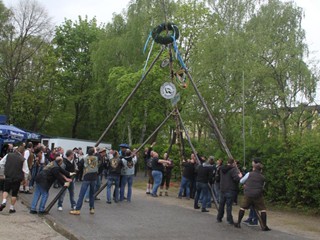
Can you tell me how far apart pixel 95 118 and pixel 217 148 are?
2283cm

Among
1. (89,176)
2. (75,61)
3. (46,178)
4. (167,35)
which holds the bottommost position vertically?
(46,178)

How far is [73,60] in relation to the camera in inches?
1668

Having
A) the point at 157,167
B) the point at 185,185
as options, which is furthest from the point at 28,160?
the point at 185,185

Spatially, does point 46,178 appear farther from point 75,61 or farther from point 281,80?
point 75,61

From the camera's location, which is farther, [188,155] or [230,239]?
[188,155]

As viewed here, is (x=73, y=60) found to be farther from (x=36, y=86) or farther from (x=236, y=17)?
(x=236, y=17)

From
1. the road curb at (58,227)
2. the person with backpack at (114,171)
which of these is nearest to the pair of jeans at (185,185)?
the person with backpack at (114,171)

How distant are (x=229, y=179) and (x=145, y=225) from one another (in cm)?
259

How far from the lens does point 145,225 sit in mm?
10273

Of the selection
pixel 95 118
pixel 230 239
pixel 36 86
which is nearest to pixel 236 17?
pixel 95 118

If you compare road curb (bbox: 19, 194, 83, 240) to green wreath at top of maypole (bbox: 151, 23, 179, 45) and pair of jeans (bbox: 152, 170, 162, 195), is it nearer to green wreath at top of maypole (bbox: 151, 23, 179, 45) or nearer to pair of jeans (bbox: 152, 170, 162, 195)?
pair of jeans (bbox: 152, 170, 162, 195)

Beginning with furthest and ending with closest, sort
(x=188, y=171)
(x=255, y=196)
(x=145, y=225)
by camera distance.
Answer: (x=188, y=171) < (x=255, y=196) < (x=145, y=225)

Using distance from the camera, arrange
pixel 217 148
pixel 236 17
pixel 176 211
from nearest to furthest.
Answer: pixel 176 211, pixel 217 148, pixel 236 17

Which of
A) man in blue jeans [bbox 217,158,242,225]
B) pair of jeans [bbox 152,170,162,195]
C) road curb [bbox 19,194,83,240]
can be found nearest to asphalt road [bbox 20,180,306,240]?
road curb [bbox 19,194,83,240]
